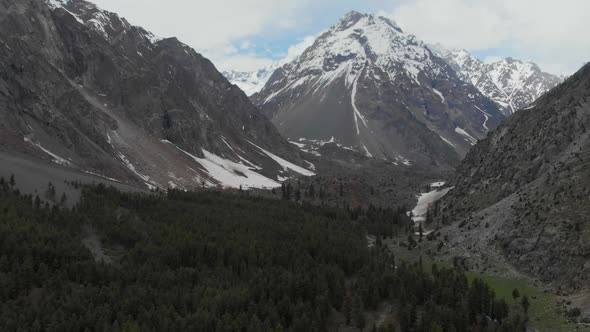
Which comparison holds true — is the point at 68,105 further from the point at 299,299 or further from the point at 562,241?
the point at 562,241

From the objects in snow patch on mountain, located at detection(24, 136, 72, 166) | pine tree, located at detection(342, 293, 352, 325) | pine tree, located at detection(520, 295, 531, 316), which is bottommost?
pine tree, located at detection(342, 293, 352, 325)

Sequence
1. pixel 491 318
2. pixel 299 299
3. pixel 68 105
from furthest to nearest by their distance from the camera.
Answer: pixel 68 105
pixel 299 299
pixel 491 318

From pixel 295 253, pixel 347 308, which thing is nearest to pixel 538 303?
pixel 347 308

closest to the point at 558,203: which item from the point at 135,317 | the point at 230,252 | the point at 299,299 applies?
the point at 299,299

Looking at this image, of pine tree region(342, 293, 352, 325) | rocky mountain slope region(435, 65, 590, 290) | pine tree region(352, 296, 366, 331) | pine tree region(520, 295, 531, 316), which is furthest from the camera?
rocky mountain slope region(435, 65, 590, 290)

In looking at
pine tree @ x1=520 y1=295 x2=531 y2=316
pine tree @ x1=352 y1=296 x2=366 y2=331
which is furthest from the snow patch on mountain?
pine tree @ x1=520 y1=295 x2=531 y2=316

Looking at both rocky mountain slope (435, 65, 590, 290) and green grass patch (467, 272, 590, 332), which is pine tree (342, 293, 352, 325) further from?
rocky mountain slope (435, 65, 590, 290)

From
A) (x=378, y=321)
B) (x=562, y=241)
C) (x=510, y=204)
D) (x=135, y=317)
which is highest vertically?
(x=510, y=204)

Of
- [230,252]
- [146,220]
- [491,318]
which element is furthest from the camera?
[146,220]
